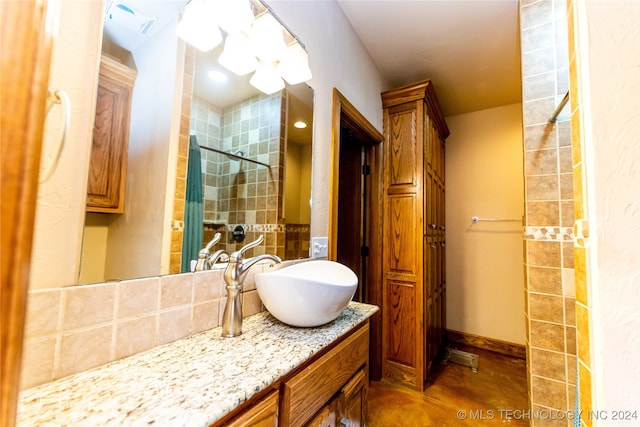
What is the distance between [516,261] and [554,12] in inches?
83.5

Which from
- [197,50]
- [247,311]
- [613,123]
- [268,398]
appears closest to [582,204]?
[613,123]

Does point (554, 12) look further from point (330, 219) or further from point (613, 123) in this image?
point (330, 219)

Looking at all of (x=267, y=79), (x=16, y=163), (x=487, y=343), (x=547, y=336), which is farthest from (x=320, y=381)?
(x=487, y=343)

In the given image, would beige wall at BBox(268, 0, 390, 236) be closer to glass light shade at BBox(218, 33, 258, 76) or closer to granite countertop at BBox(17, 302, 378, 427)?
glass light shade at BBox(218, 33, 258, 76)

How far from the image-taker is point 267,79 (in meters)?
1.12

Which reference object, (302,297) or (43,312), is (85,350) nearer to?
(43,312)

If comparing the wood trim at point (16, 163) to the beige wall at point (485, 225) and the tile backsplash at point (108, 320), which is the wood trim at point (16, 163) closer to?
the tile backsplash at point (108, 320)

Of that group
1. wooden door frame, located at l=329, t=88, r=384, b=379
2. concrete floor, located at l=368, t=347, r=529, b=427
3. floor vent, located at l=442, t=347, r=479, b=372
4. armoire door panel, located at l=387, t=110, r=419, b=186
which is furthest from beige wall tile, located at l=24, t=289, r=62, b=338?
floor vent, located at l=442, t=347, r=479, b=372

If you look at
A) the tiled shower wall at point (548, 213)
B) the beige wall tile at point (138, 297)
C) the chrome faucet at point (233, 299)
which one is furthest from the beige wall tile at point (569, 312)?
the beige wall tile at point (138, 297)

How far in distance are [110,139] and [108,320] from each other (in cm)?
46

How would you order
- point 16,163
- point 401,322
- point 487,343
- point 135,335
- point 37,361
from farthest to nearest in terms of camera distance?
1. point 487,343
2. point 401,322
3. point 135,335
4. point 37,361
5. point 16,163

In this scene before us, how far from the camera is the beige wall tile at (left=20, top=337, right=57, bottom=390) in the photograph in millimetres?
476

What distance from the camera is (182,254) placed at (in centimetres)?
78

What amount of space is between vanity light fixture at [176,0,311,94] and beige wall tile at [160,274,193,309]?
2.52ft
